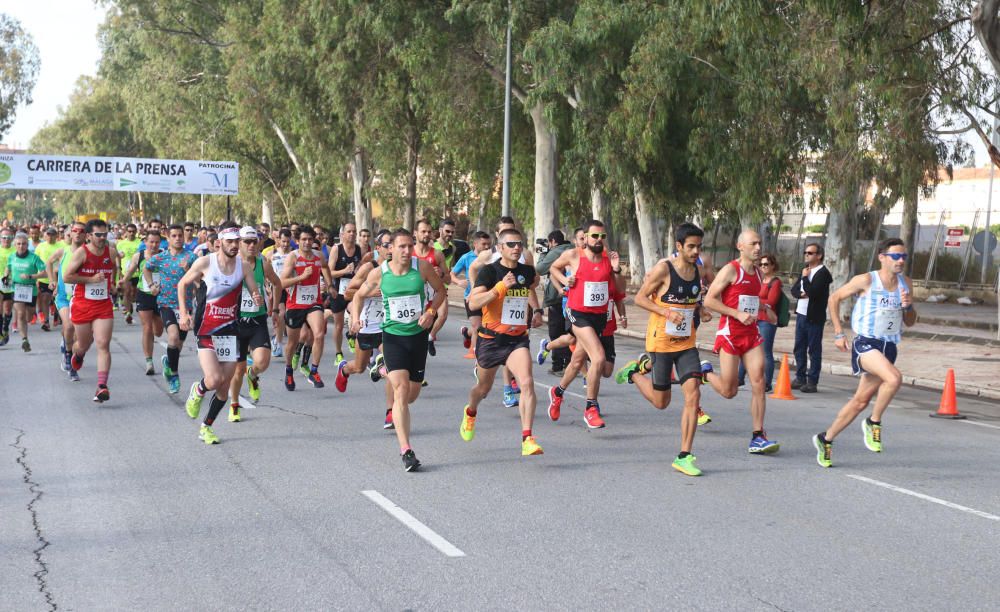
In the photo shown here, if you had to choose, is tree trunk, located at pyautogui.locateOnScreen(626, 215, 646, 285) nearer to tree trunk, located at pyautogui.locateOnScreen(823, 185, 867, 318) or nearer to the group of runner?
tree trunk, located at pyautogui.locateOnScreen(823, 185, 867, 318)

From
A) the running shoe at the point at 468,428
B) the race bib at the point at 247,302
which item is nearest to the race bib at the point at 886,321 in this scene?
the running shoe at the point at 468,428

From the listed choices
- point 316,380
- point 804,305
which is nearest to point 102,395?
point 316,380

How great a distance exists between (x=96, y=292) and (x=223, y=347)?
328cm

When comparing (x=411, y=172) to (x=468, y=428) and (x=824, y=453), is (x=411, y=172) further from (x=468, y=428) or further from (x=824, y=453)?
(x=824, y=453)

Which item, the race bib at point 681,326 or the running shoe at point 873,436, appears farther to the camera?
the running shoe at point 873,436

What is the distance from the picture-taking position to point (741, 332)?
9156mm

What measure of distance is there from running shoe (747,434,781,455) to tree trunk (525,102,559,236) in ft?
67.5

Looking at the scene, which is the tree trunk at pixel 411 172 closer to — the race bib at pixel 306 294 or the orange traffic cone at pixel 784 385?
the race bib at pixel 306 294

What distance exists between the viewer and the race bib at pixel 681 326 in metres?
8.84

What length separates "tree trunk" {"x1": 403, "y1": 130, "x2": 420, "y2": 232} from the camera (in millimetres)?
38812

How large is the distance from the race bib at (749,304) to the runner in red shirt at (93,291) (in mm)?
6450

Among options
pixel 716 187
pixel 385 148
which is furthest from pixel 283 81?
pixel 716 187

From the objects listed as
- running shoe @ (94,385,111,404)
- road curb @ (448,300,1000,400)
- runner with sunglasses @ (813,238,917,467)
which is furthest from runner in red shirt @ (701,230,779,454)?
running shoe @ (94,385,111,404)

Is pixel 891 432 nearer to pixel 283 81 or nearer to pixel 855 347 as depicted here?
pixel 855 347
